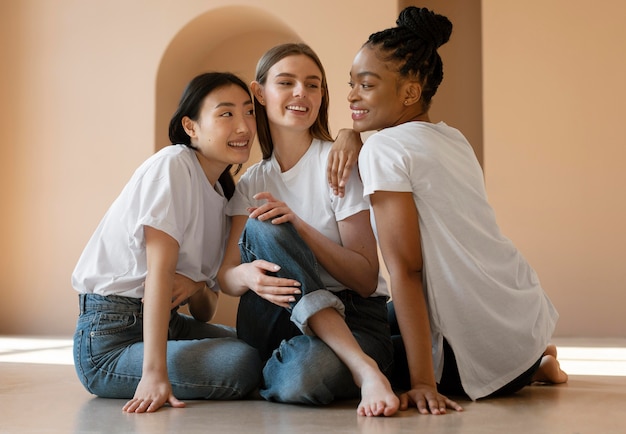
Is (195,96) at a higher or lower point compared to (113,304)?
higher

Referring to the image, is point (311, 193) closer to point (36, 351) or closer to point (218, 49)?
point (36, 351)

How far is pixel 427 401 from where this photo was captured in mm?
1765

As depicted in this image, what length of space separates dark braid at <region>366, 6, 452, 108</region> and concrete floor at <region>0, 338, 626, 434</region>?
798 mm

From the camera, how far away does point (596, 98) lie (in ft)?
16.2

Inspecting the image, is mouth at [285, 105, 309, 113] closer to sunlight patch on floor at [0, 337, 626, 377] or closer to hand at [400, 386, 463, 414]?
hand at [400, 386, 463, 414]

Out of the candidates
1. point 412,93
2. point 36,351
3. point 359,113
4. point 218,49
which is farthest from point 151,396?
point 218,49

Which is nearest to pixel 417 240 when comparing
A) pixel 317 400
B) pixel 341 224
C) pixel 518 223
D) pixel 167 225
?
pixel 341 224

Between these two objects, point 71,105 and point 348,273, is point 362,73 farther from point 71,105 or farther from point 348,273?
point 71,105

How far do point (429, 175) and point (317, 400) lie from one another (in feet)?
1.98

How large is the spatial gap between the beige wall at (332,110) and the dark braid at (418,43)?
3.06m

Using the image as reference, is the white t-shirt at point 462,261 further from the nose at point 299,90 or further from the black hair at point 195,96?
the black hair at point 195,96

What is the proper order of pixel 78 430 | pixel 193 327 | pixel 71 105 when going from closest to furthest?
pixel 78 430, pixel 193 327, pixel 71 105

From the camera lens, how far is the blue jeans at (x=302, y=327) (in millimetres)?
1853

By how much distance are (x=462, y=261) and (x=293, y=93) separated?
720mm
